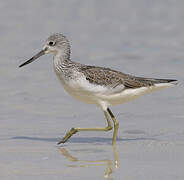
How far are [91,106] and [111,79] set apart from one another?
6.85ft

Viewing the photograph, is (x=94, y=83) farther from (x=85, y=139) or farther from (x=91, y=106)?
(x=91, y=106)

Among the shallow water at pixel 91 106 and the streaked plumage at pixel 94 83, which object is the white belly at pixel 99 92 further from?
the shallow water at pixel 91 106

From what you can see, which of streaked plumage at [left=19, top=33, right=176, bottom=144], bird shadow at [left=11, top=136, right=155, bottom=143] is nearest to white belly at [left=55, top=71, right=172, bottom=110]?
streaked plumage at [left=19, top=33, right=176, bottom=144]

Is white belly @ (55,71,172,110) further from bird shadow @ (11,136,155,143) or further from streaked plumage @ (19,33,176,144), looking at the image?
bird shadow @ (11,136,155,143)

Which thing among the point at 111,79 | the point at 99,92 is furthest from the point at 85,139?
the point at 111,79

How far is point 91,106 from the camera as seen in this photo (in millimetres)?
13930

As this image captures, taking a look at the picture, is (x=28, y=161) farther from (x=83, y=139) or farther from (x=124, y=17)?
(x=124, y=17)

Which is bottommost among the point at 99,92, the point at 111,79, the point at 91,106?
the point at 91,106

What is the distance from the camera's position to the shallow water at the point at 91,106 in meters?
9.88

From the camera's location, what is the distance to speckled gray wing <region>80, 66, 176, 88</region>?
38.5 ft

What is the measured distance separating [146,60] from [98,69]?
227 inches

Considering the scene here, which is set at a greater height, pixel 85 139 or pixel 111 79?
pixel 111 79

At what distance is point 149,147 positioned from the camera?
10922 millimetres

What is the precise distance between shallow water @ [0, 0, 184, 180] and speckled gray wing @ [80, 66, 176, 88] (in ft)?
2.69
